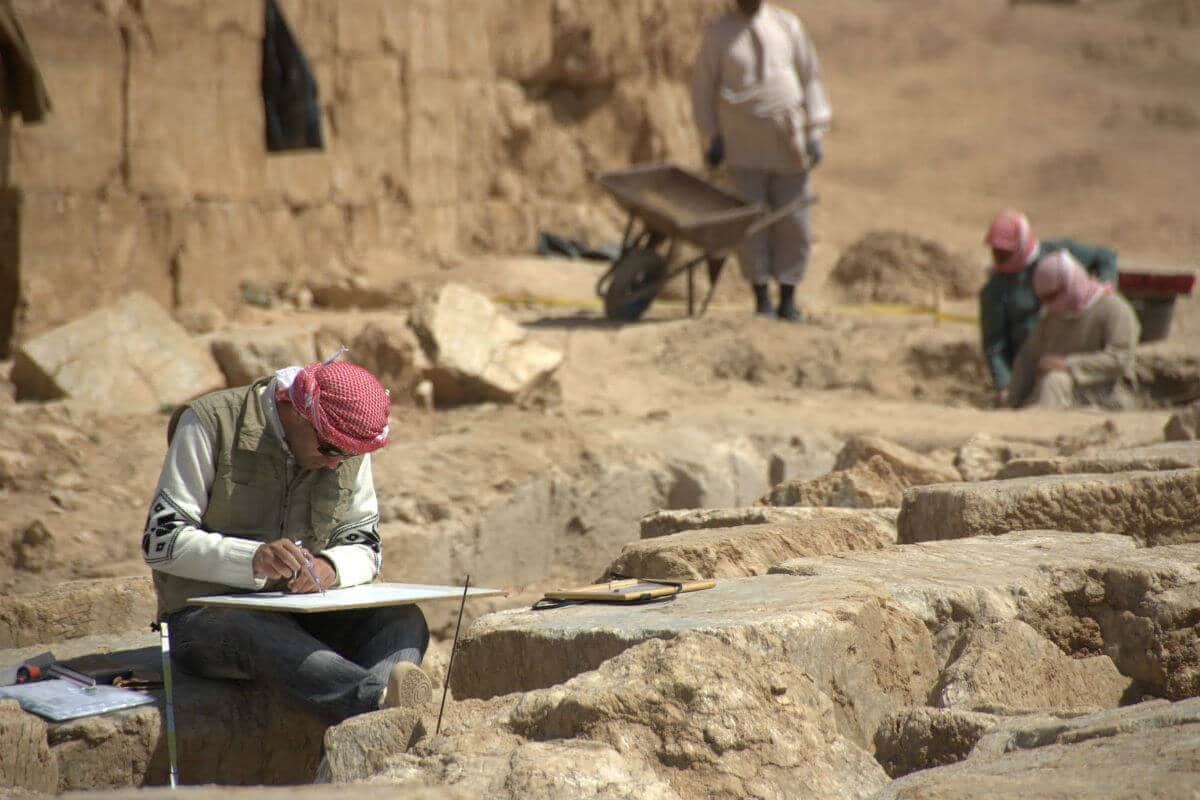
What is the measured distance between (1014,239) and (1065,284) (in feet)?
1.54

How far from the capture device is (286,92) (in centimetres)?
992

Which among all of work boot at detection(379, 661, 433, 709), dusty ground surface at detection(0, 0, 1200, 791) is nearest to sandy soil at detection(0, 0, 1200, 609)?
dusty ground surface at detection(0, 0, 1200, 791)

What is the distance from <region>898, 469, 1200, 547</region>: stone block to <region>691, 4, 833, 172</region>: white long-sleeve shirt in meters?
5.83

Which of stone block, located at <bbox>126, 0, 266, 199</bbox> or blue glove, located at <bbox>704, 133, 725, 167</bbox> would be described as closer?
stone block, located at <bbox>126, 0, 266, 199</bbox>

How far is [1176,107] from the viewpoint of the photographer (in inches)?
923

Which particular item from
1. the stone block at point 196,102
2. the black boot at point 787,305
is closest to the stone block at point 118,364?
the stone block at point 196,102

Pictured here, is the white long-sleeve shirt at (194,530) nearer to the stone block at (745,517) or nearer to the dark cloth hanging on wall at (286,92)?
the stone block at (745,517)

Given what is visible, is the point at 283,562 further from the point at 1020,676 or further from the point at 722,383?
the point at 722,383

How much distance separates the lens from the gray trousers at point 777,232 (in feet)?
32.7

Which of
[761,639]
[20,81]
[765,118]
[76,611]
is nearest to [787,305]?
[765,118]

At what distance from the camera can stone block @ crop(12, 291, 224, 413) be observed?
7.12 meters

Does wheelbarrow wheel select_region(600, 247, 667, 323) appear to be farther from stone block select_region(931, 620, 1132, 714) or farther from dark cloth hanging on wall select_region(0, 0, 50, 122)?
stone block select_region(931, 620, 1132, 714)

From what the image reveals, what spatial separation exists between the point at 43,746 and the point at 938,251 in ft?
35.0

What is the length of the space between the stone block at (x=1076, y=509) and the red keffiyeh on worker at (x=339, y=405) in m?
1.76
